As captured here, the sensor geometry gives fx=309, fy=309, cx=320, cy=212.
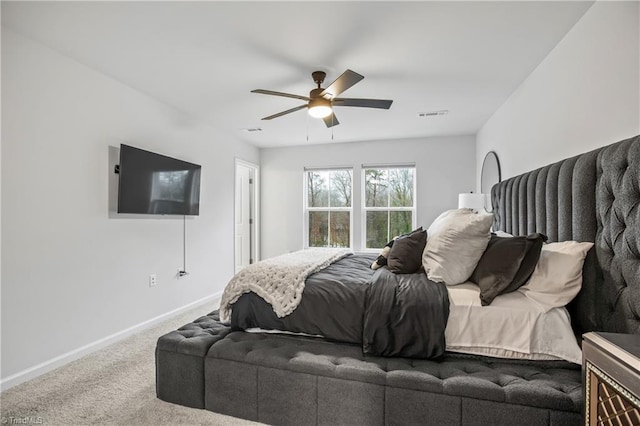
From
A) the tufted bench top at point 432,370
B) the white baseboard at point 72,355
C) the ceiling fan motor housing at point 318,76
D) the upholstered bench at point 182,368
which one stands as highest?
the ceiling fan motor housing at point 318,76

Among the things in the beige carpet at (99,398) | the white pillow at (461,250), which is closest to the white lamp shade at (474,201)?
the white pillow at (461,250)

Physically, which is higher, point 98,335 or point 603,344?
point 603,344

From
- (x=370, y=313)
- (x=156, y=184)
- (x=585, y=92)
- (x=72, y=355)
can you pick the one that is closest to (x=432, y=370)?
(x=370, y=313)

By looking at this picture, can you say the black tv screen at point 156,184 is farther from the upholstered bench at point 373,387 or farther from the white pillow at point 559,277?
the white pillow at point 559,277

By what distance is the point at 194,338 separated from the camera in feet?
6.50

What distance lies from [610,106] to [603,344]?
1.50 meters

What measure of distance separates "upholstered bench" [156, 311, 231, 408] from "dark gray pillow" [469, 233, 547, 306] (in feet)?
5.52

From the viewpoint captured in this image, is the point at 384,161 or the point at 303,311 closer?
the point at 303,311

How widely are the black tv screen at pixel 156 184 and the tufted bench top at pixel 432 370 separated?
1876mm

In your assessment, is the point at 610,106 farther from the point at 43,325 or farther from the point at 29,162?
the point at 43,325

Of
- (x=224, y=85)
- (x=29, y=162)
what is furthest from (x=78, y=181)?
(x=224, y=85)

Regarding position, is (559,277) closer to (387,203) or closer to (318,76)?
(318,76)

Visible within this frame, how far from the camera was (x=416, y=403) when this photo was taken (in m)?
1.51

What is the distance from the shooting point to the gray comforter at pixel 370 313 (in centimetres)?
172
